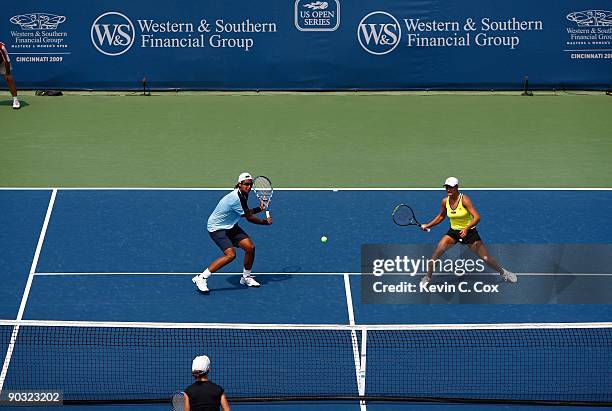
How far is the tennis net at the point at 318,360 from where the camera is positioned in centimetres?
1194

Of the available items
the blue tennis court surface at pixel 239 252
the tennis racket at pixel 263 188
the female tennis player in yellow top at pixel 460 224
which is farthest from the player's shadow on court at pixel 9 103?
the female tennis player in yellow top at pixel 460 224

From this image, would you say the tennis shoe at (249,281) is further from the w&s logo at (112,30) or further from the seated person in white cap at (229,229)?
the w&s logo at (112,30)

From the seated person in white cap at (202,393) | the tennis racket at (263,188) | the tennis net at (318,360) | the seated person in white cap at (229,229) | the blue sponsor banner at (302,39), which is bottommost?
the tennis net at (318,360)

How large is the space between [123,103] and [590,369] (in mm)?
16663

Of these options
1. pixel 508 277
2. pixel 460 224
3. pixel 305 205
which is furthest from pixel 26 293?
pixel 508 277

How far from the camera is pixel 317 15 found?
25844mm

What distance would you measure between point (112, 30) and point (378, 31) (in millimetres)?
7256

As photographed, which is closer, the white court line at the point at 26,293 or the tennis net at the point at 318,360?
the tennis net at the point at 318,360

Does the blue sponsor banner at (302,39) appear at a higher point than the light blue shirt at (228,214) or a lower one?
higher

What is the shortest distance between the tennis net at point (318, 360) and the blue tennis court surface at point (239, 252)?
257 millimetres

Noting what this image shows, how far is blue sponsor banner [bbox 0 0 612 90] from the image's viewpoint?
84.8 feet

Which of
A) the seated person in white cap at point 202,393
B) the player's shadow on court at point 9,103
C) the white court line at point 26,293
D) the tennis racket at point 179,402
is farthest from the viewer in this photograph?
the player's shadow on court at point 9,103

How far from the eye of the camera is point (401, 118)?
80.3 feet

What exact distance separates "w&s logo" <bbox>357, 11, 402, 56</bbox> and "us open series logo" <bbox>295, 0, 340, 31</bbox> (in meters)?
0.74
